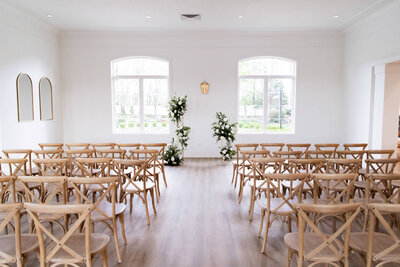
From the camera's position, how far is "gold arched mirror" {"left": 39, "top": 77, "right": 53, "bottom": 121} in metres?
8.44

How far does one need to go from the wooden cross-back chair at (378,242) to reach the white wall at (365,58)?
5423mm

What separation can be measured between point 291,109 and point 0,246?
8914 mm

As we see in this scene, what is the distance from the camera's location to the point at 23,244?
2600mm

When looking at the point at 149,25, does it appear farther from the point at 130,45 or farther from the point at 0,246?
the point at 0,246

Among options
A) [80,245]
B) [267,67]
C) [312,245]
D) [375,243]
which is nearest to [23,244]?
[80,245]

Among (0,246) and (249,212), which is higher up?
(0,246)

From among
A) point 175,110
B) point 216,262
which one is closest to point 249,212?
point 216,262

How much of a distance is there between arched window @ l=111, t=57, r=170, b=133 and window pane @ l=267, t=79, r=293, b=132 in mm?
3435

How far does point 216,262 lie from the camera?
3186mm

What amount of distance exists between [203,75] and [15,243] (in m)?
7.72

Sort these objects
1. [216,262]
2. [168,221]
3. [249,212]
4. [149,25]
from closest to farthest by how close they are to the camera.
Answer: [216,262], [168,221], [249,212], [149,25]

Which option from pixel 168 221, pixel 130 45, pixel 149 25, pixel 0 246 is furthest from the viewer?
pixel 130 45

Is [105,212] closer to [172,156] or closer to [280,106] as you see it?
[172,156]

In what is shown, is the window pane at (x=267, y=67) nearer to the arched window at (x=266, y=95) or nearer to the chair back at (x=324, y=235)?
the arched window at (x=266, y=95)
